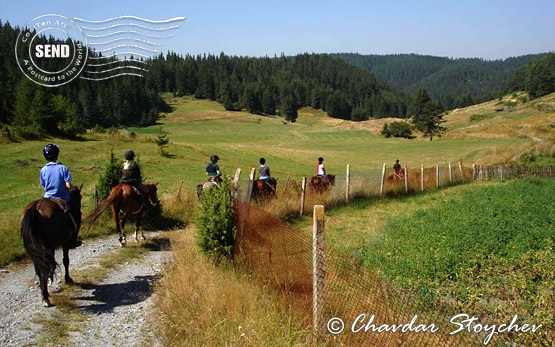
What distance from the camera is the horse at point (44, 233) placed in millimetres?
6938

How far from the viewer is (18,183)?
27062 millimetres

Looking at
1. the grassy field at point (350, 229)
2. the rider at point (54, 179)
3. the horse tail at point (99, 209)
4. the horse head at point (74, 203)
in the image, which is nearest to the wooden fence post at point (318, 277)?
the grassy field at point (350, 229)

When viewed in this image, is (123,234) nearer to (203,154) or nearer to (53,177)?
(53,177)

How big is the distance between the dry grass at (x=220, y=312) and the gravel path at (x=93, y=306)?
0.41 meters

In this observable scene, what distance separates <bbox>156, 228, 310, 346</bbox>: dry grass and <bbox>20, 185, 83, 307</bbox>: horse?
183cm

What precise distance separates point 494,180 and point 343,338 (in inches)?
1067

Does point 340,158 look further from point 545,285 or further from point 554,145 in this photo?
point 545,285

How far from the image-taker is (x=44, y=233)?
727 cm

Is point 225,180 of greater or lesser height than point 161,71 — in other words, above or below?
below

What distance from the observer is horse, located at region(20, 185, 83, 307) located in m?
6.94

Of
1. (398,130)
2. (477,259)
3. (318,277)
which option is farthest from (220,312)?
(398,130)

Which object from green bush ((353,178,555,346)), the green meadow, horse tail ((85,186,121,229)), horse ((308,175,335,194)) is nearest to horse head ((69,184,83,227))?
horse tail ((85,186,121,229))

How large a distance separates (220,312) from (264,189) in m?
10.7

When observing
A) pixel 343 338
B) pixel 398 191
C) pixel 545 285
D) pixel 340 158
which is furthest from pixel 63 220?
pixel 340 158
